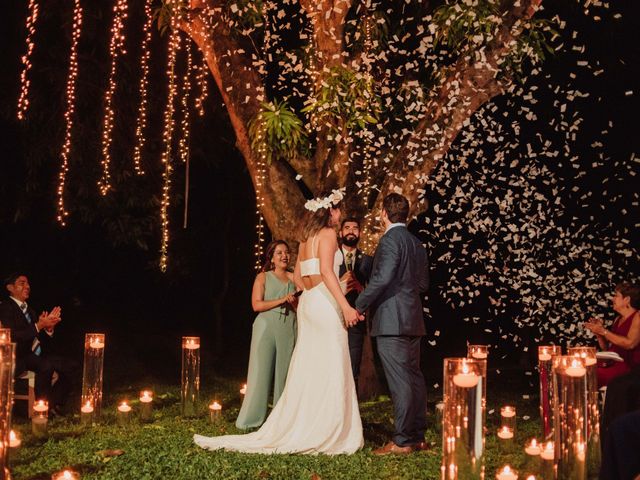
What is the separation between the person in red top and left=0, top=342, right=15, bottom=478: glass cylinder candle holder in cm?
427

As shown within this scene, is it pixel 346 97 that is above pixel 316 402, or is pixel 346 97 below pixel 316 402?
above

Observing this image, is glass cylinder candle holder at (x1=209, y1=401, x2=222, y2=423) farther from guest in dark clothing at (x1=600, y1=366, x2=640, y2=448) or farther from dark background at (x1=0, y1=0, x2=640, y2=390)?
dark background at (x1=0, y1=0, x2=640, y2=390)

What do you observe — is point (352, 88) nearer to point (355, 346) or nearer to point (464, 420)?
point (355, 346)

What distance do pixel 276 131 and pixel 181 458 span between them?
3.63 m

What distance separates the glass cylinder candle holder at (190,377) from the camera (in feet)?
24.5

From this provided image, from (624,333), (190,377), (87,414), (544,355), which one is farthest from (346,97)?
(87,414)

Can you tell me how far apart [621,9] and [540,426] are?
6.62m

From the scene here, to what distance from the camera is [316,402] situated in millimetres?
5922

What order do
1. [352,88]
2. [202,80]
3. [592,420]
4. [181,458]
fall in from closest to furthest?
[592,420] → [181,458] → [352,88] → [202,80]

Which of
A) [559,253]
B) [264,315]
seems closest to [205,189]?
[559,253]

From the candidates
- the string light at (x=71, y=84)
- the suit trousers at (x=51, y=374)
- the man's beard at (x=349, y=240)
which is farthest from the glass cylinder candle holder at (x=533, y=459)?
Result: the string light at (x=71, y=84)

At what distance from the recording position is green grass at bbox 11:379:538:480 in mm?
5172

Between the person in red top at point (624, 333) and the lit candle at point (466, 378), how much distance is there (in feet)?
8.60

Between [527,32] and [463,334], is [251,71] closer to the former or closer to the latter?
[527,32]
